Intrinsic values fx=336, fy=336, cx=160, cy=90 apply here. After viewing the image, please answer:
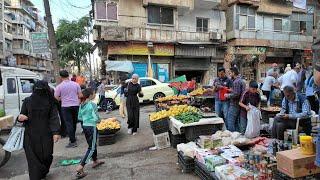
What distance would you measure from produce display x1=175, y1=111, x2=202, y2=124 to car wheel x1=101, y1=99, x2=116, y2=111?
376 inches

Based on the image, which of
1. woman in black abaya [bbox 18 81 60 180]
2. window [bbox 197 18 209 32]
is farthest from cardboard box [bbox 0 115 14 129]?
window [bbox 197 18 209 32]

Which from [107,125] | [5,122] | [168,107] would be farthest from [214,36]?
[5,122]

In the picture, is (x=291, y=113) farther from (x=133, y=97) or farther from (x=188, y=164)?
(x=133, y=97)

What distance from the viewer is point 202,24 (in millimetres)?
29000

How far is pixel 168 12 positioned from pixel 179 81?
32.2 feet

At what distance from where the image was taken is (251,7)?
29844mm

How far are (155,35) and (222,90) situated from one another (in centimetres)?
1721

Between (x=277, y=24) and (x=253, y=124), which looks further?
(x=277, y=24)

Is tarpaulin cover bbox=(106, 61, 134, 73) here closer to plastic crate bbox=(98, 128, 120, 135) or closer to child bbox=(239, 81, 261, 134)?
plastic crate bbox=(98, 128, 120, 135)

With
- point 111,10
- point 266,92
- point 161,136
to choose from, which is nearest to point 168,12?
point 111,10

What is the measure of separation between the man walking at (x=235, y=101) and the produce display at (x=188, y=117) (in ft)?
2.82

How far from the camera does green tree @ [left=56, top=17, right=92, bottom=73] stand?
33875 mm

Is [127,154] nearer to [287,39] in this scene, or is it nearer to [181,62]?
[181,62]

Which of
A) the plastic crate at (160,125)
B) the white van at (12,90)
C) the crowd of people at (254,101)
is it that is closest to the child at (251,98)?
the crowd of people at (254,101)
